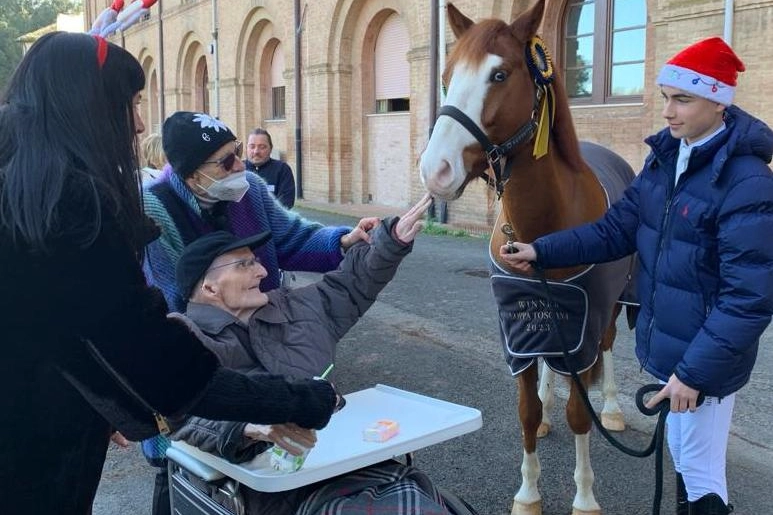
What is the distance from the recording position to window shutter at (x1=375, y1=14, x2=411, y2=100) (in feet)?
52.5

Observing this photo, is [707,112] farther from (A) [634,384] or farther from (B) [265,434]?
(A) [634,384]

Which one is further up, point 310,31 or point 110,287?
point 310,31

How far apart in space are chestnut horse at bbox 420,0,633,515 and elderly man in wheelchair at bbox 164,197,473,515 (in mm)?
338

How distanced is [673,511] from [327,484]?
213 centimetres

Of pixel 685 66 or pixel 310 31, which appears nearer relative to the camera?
pixel 685 66

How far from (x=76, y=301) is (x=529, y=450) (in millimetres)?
2633

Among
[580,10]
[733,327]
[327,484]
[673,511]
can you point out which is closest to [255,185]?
[327,484]

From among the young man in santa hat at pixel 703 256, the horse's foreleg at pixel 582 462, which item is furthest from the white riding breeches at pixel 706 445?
the horse's foreleg at pixel 582 462

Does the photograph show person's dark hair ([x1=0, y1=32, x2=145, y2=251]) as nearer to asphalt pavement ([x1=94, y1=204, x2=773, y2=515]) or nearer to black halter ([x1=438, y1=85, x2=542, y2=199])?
black halter ([x1=438, y1=85, x2=542, y2=199])

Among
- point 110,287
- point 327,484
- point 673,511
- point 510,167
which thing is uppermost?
point 510,167

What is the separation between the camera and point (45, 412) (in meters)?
1.50

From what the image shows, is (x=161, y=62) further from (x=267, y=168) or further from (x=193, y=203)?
(x=193, y=203)

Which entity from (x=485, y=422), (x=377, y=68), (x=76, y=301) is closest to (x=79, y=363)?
(x=76, y=301)

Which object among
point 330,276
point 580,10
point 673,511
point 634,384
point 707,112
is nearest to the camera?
point 707,112
